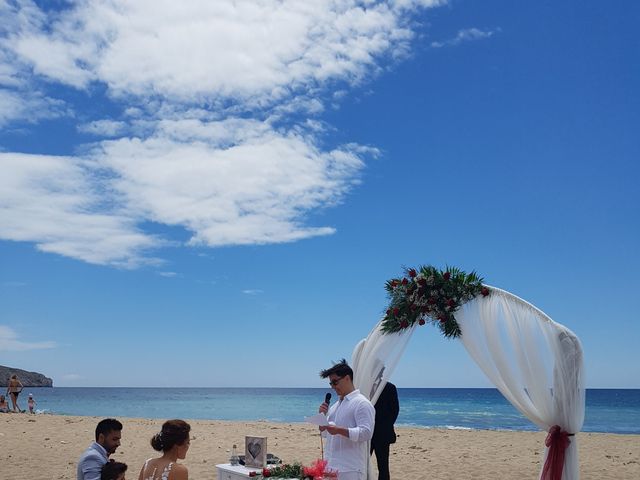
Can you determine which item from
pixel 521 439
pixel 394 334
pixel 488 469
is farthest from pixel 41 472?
pixel 521 439

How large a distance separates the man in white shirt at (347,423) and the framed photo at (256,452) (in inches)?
40.5

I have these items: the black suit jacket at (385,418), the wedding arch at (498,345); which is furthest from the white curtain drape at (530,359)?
the black suit jacket at (385,418)

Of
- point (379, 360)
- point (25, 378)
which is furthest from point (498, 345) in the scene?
point (25, 378)

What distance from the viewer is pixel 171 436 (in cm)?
402

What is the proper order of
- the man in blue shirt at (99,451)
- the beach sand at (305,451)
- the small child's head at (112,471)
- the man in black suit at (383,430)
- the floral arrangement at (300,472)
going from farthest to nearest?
1. the beach sand at (305,451)
2. the man in black suit at (383,430)
3. the floral arrangement at (300,472)
4. the man in blue shirt at (99,451)
5. the small child's head at (112,471)

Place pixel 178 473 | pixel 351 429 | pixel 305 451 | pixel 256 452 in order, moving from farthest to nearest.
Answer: pixel 305 451
pixel 256 452
pixel 351 429
pixel 178 473

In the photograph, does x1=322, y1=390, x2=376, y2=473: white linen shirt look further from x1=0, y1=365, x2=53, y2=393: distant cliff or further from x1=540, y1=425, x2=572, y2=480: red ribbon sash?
x1=0, y1=365, x2=53, y2=393: distant cliff

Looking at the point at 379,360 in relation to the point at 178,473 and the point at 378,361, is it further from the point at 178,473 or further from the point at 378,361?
the point at 178,473

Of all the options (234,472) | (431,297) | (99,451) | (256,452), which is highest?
(431,297)

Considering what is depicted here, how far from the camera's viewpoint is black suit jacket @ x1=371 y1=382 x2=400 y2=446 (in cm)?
A: 748

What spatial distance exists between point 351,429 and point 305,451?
8.61 m

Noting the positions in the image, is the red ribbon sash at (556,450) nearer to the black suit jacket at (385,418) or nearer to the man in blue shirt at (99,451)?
the black suit jacket at (385,418)

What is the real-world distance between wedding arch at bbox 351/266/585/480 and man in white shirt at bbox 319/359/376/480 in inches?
65.8

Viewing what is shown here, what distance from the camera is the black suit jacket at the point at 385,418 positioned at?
295 inches
